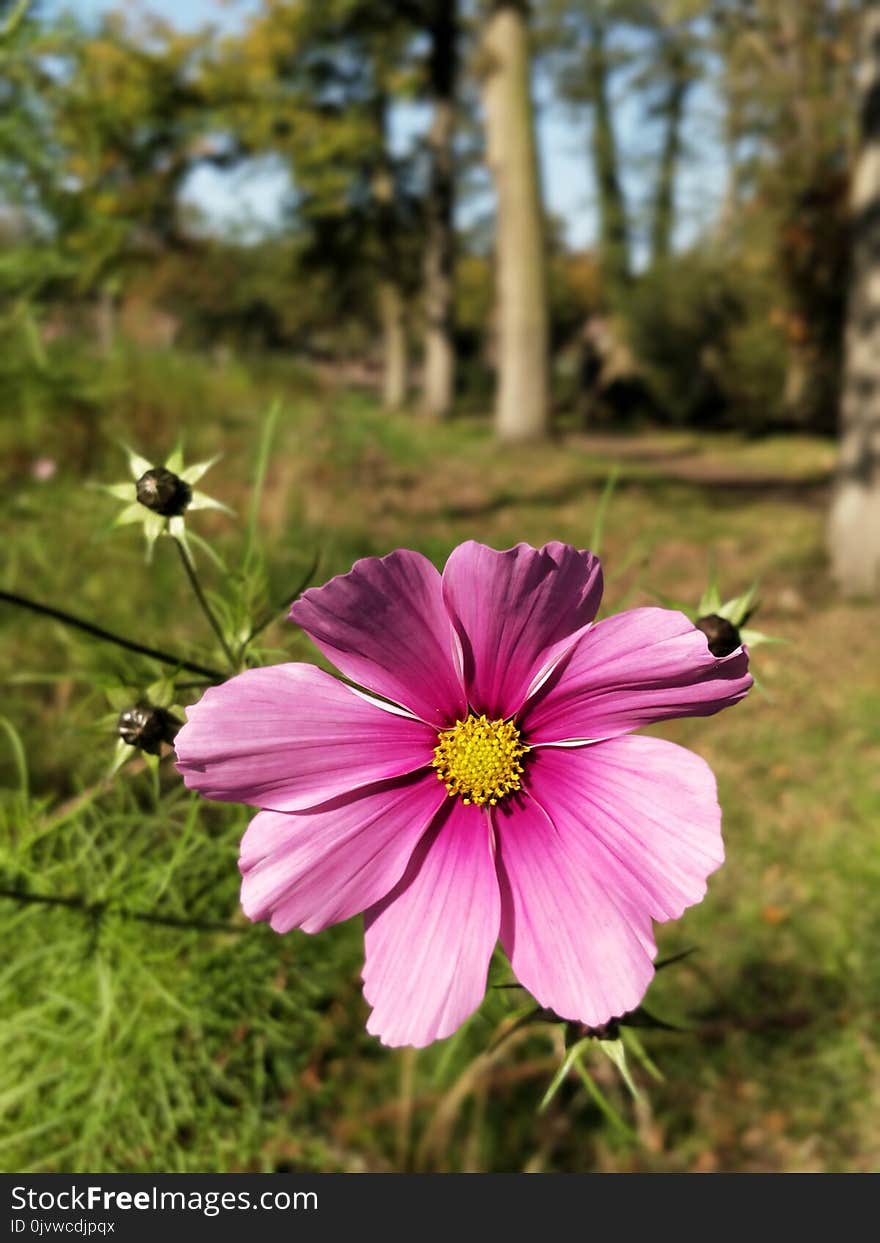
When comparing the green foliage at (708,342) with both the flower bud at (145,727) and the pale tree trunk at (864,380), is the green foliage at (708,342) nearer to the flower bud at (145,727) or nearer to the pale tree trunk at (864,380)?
the pale tree trunk at (864,380)

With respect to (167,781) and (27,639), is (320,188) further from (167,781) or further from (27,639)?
(167,781)

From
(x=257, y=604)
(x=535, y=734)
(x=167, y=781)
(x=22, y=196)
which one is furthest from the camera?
(x=22, y=196)

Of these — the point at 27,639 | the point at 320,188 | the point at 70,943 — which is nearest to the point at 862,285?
the point at 27,639

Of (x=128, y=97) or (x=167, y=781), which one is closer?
(x=167, y=781)

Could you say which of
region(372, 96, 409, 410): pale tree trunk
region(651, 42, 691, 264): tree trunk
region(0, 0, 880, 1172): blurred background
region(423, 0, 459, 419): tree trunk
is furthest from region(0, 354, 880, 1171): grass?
region(651, 42, 691, 264): tree trunk

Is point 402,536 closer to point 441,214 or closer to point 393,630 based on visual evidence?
point 393,630

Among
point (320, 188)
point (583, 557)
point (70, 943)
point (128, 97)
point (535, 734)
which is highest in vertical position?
point (128, 97)
